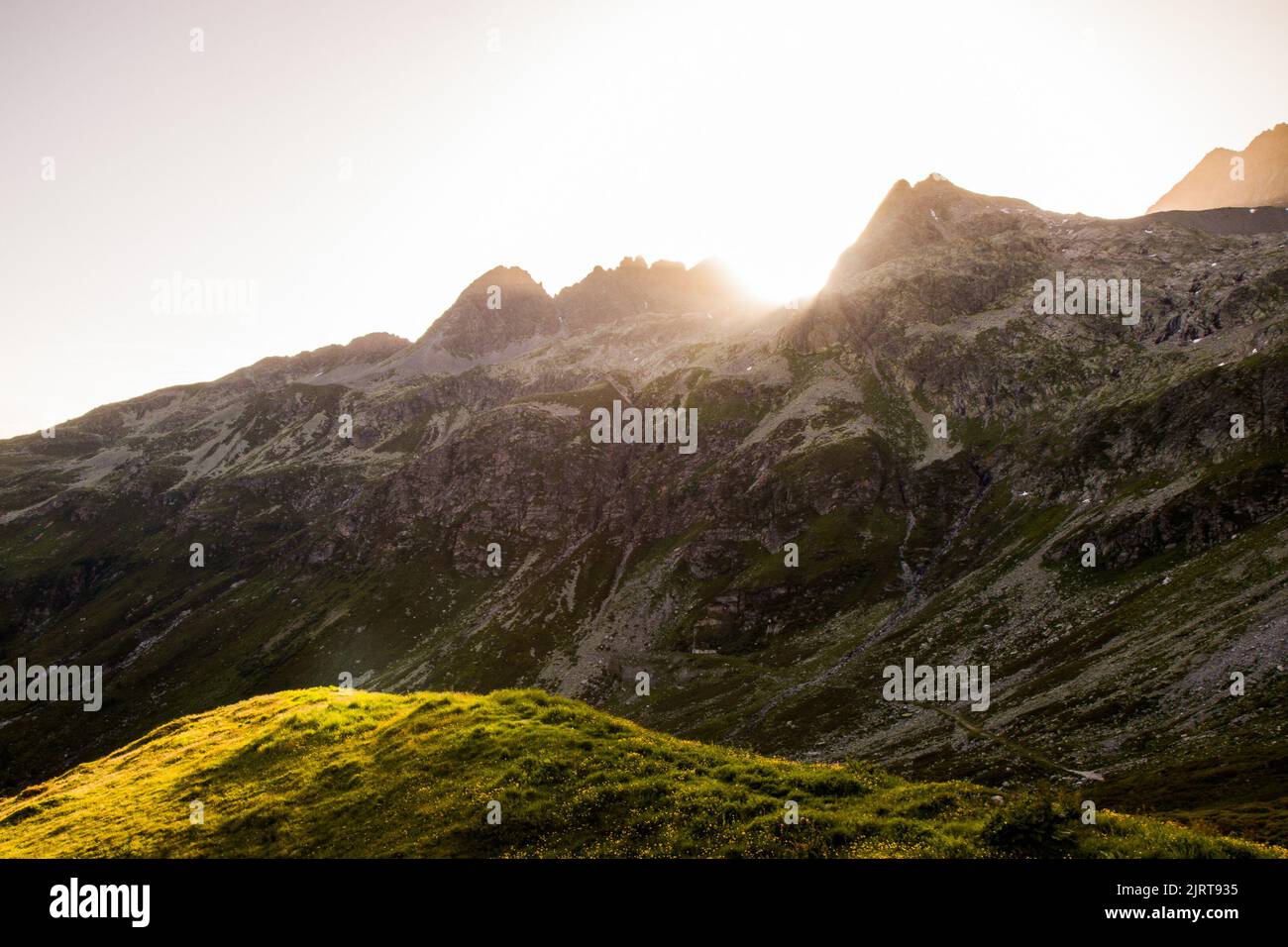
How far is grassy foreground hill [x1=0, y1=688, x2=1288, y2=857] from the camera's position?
17891 millimetres

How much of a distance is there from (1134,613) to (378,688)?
182702mm

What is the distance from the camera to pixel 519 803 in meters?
23.0

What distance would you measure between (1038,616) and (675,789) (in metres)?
138

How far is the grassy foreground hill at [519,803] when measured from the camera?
1789 centimetres

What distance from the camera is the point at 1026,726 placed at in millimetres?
97000

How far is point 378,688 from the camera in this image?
197500 millimetres

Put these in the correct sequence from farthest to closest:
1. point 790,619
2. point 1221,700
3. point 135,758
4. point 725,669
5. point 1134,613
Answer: point 790,619 → point 725,669 → point 1134,613 → point 1221,700 → point 135,758

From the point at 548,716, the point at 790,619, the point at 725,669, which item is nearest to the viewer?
the point at 548,716

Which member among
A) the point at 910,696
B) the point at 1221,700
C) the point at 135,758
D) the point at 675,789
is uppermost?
the point at 675,789
